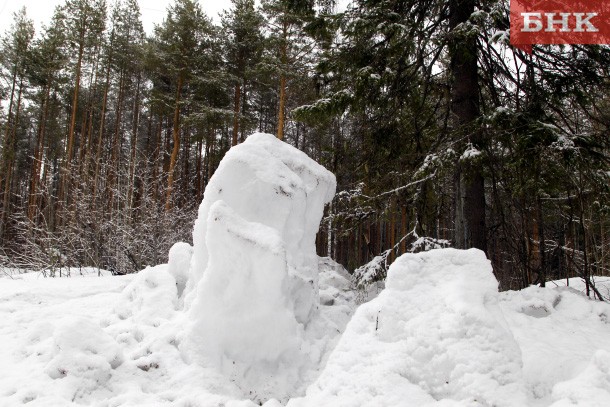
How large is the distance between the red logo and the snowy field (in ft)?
11.1

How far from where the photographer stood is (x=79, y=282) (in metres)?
6.07

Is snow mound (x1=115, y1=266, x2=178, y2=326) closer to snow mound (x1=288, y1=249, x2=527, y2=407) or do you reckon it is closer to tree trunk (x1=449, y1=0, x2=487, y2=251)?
snow mound (x1=288, y1=249, x2=527, y2=407)

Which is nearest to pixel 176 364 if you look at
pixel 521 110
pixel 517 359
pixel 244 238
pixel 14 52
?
pixel 244 238

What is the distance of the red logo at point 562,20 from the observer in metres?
5.00

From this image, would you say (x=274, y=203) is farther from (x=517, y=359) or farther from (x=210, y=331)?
(x=517, y=359)

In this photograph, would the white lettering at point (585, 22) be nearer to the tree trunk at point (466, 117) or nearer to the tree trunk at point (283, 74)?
the tree trunk at point (466, 117)

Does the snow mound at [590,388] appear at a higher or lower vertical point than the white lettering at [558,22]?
lower

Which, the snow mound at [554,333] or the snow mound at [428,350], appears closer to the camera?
the snow mound at [428,350]

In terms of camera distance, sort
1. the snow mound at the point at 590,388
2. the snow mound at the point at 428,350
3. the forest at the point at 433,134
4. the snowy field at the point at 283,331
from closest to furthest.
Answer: the snow mound at the point at 590,388 → the snow mound at the point at 428,350 → the snowy field at the point at 283,331 → the forest at the point at 433,134

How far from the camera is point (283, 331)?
375 centimetres

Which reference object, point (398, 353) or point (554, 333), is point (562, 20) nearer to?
point (554, 333)

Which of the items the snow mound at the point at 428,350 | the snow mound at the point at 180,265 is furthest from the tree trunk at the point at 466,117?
the snow mound at the point at 180,265

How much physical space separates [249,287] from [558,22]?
5567 millimetres

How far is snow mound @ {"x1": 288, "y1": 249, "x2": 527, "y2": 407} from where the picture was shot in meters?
2.42
